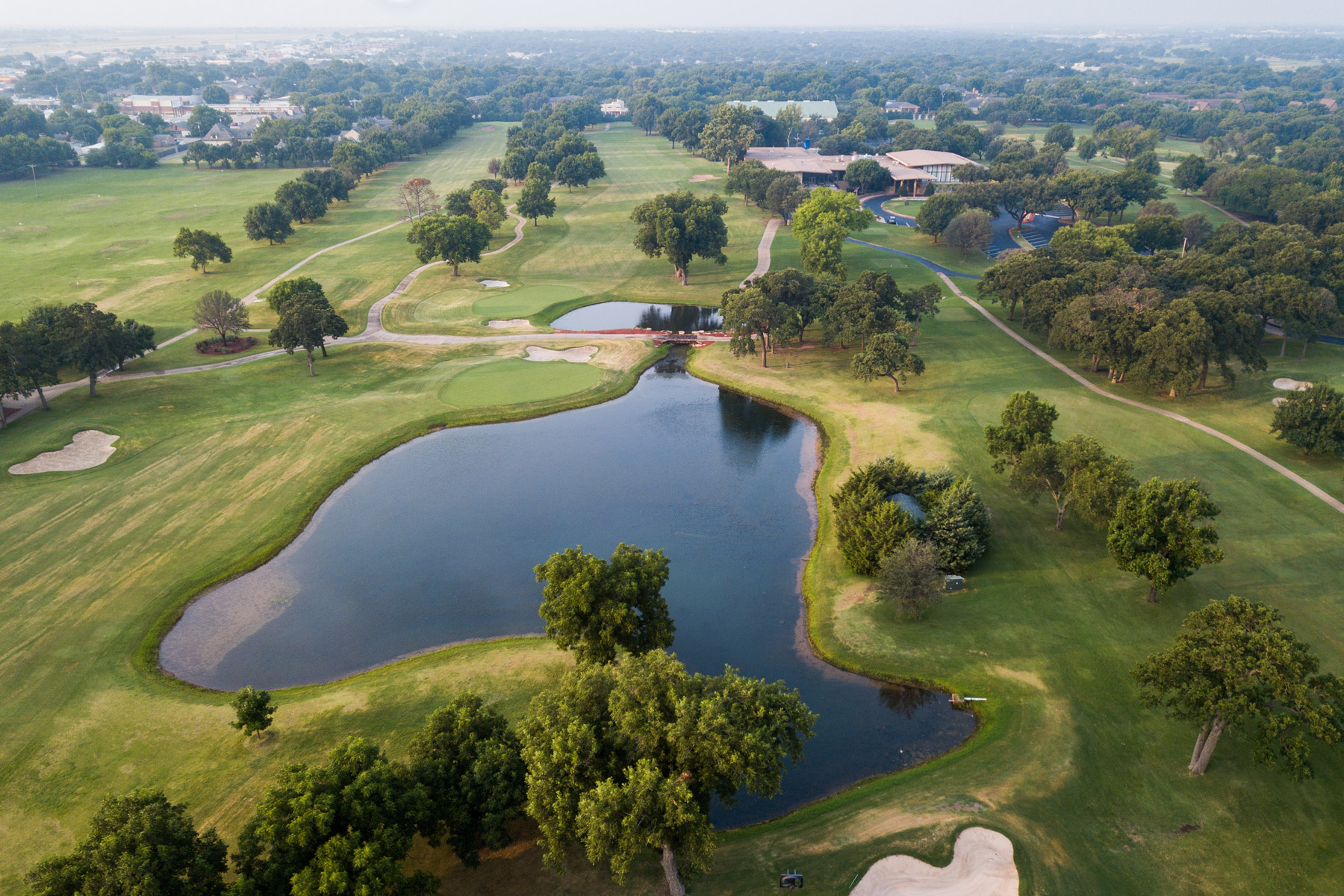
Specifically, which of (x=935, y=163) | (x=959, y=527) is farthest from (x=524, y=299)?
(x=935, y=163)

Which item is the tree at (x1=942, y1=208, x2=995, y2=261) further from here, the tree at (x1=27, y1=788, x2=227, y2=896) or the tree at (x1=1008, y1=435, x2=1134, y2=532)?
the tree at (x1=27, y1=788, x2=227, y2=896)

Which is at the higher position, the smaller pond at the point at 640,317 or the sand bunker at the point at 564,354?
the smaller pond at the point at 640,317

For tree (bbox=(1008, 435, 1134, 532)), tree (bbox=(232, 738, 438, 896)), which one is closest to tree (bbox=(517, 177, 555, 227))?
tree (bbox=(1008, 435, 1134, 532))

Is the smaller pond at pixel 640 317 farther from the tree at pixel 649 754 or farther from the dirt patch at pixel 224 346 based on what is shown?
the tree at pixel 649 754

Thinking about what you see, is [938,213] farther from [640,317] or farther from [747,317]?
[747,317]

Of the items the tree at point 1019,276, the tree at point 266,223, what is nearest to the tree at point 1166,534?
the tree at point 1019,276

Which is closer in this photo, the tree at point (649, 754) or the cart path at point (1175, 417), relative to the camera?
the tree at point (649, 754)

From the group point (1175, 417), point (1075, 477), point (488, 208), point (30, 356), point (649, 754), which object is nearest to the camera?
point (649, 754)
